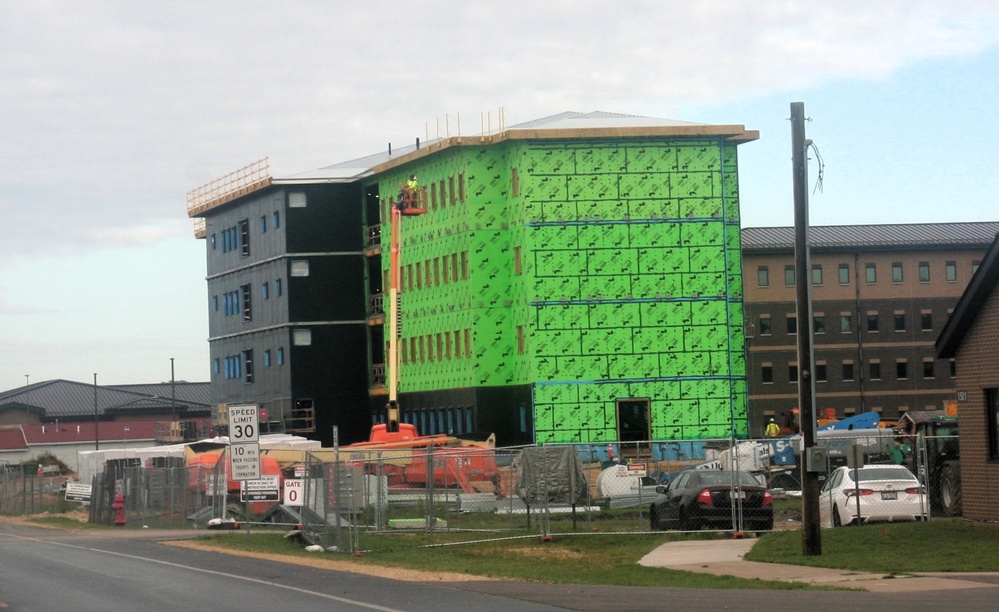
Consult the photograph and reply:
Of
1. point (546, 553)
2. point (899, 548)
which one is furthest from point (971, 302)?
point (546, 553)

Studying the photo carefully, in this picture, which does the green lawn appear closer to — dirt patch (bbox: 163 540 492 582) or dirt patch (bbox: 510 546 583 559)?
dirt patch (bbox: 510 546 583 559)

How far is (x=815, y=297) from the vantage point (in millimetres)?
113562

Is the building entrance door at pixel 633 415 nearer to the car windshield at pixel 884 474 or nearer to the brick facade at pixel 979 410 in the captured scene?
the car windshield at pixel 884 474

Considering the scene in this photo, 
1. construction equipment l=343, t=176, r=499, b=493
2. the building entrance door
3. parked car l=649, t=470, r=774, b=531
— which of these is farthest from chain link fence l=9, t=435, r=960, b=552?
the building entrance door

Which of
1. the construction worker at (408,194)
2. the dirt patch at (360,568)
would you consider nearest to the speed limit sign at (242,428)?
the dirt patch at (360,568)

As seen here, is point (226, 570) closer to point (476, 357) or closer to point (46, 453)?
point (476, 357)

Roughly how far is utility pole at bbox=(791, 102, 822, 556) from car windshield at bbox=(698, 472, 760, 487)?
6.09 meters

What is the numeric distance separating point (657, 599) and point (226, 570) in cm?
924

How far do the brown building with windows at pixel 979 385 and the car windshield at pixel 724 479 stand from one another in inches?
173

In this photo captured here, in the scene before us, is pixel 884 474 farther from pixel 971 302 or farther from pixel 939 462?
pixel 971 302

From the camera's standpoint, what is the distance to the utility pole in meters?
25.8

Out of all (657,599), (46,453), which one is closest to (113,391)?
(46,453)

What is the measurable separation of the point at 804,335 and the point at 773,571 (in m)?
4.07

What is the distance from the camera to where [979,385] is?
96.5 ft
